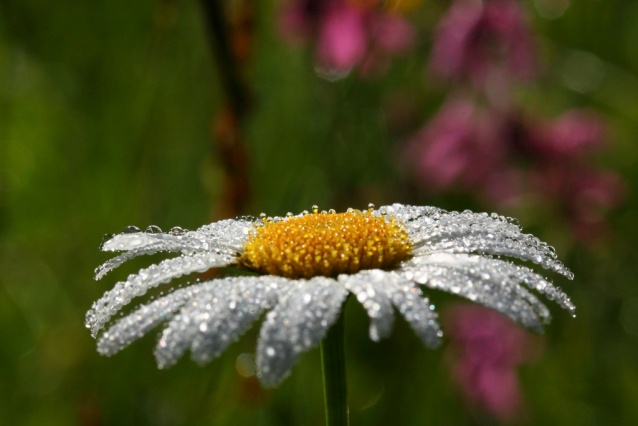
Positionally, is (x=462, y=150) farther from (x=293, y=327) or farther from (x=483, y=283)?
(x=293, y=327)

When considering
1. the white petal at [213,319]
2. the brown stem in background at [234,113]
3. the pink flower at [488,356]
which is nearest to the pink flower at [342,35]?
the brown stem in background at [234,113]

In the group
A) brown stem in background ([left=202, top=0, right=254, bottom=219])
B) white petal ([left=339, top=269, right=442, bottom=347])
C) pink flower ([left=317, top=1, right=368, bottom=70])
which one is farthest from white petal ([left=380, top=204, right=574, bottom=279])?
pink flower ([left=317, top=1, right=368, bottom=70])

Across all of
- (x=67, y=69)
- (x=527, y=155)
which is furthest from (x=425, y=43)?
(x=67, y=69)

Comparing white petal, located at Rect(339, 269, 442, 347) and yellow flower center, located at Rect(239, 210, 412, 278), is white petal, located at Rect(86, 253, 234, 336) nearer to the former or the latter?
yellow flower center, located at Rect(239, 210, 412, 278)

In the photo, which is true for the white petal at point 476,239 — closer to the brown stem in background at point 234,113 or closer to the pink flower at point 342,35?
the brown stem in background at point 234,113

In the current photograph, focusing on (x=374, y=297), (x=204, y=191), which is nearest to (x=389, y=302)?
(x=374, y=297)
